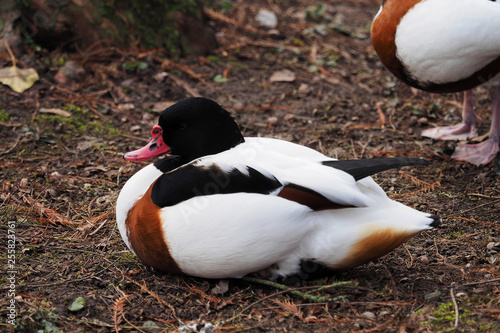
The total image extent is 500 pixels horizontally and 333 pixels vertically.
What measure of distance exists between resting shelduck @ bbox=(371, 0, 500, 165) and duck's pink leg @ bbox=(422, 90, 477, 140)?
29 cm

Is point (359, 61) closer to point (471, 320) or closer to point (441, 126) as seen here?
point (441, 126)

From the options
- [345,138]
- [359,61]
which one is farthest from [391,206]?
[359,61]

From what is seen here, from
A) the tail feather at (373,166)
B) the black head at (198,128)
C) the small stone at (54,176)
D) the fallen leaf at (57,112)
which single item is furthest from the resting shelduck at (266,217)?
the fallen leaf at (57,112)

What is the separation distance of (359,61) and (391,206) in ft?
11.0

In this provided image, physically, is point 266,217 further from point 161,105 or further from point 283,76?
point 283,76

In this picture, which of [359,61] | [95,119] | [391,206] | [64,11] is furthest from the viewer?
[359,61]

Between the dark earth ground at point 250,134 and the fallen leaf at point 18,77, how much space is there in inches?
3.0

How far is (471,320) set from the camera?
2326 mm

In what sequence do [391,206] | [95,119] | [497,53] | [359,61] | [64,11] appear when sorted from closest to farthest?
[391,206] < [497,53] < [95,119] < [64,11] < [359,61]

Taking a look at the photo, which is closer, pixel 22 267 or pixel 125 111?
pixel 22 267

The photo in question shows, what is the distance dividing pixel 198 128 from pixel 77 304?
3.19ft

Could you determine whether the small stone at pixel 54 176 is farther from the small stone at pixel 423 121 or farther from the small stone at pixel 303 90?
the small stone at pixel 423 121

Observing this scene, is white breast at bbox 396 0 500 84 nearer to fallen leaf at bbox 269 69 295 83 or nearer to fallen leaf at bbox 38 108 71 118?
fallen leaf at bbox 269 69 295 83

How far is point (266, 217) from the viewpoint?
2.47m
